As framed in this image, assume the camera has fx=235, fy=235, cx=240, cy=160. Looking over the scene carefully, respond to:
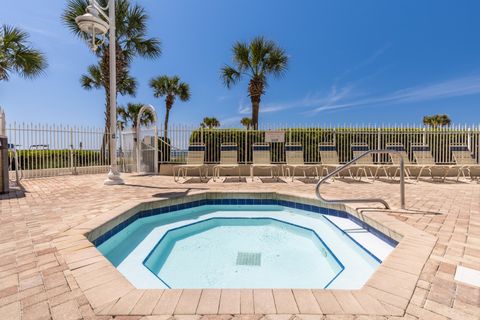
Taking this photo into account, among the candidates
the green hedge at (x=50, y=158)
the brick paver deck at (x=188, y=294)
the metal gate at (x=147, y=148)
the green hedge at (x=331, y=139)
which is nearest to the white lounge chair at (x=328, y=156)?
the green hedge at (x=331, y=139)

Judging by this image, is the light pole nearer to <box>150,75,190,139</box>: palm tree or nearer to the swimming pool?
the swimming pool

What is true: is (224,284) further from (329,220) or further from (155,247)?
(329,220)

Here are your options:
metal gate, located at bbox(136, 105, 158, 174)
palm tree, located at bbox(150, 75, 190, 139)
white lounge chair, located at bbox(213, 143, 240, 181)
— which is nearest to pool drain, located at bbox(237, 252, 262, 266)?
white lounge chair, located at bbox(213, 143, 240, 181)

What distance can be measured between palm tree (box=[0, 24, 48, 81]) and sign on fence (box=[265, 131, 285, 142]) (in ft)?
33.2

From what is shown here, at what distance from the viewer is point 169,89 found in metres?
21.6

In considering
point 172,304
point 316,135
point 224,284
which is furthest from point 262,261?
point 316,135

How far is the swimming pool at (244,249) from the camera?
2.53 meters

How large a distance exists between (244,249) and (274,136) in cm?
722

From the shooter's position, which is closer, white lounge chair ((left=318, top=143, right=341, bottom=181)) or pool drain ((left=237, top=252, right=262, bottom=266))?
pool drain ((left=237, top=252, right=262, bottom=266))

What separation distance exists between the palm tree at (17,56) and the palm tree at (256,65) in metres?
8.41

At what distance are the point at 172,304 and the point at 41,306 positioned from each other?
2.66 feet

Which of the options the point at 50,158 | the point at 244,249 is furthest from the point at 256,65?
the point at 244,249

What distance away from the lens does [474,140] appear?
9.90 metres

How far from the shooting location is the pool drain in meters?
2.93
